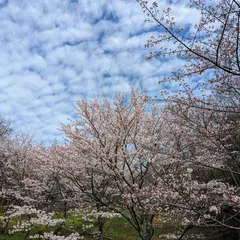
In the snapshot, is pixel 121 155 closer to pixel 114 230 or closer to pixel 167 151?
pixel 167 151

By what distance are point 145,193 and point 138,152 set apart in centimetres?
144

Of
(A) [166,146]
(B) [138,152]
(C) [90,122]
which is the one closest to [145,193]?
(B) [138,152]

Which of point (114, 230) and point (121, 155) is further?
point (114, 230)

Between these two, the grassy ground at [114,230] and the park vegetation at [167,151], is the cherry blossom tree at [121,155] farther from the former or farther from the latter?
the grassy ground at [114,230]

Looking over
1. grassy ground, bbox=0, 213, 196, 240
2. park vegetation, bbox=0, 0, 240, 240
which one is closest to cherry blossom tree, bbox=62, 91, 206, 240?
park vegetation, bbox=0, 0, 240, 240

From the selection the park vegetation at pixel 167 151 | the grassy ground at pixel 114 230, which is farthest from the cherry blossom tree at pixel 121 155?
the grassy ground at pixel 114 230

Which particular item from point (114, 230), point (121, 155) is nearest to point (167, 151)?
point (121, 155)

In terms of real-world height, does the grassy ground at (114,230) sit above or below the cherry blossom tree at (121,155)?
below

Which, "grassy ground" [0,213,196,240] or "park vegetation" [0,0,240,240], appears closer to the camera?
"park vegetation" [0,0,240,240]

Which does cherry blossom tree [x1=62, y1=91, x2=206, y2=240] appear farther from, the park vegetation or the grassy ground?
the grassy ground

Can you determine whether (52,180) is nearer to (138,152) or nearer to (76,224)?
(76,224)

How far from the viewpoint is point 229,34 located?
4199 millimetres

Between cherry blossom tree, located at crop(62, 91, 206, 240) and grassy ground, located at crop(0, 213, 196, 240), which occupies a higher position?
cherry blossom tree, located at crop(62, 91, 206, 240)

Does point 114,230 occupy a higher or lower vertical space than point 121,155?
lower
